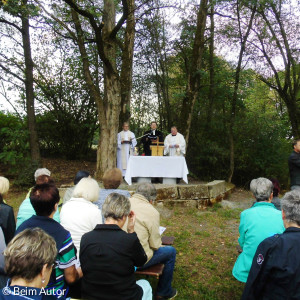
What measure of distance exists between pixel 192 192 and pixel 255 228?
4423 millimetres

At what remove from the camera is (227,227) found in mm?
5719

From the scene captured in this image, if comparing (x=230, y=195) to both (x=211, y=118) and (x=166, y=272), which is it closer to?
(x=211, y=118)

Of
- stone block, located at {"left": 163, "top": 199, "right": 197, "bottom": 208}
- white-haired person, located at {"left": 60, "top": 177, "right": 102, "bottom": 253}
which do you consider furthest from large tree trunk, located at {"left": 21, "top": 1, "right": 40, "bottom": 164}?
white-haired person, located at {"left": 60, "top": 177, "right": 102, "bottom": 253}

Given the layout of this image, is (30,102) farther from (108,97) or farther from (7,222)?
(7,222)

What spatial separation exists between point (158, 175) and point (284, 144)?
20.8 ft

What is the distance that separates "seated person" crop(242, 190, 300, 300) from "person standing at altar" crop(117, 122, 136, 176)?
6.96 m

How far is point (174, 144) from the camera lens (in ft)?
28.4

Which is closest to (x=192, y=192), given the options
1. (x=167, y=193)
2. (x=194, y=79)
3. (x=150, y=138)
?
(x=167, y=193)

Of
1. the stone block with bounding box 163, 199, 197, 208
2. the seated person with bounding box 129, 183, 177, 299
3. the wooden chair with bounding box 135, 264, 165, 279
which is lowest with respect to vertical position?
the stone block with bounding box 163, 199, 197, 208

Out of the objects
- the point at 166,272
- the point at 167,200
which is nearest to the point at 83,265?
the point at 166,272

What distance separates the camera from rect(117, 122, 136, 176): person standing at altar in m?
8.76

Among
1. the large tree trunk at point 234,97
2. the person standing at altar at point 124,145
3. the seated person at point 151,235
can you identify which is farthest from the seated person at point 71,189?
the large tree trunk at point 234,97

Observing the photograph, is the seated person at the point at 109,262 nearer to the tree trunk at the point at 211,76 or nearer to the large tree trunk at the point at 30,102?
the large tree trunk at the point at 30,102

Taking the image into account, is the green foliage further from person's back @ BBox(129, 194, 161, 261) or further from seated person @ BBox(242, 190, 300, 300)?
seated person @ BBox(242, 190, 300, 300)
